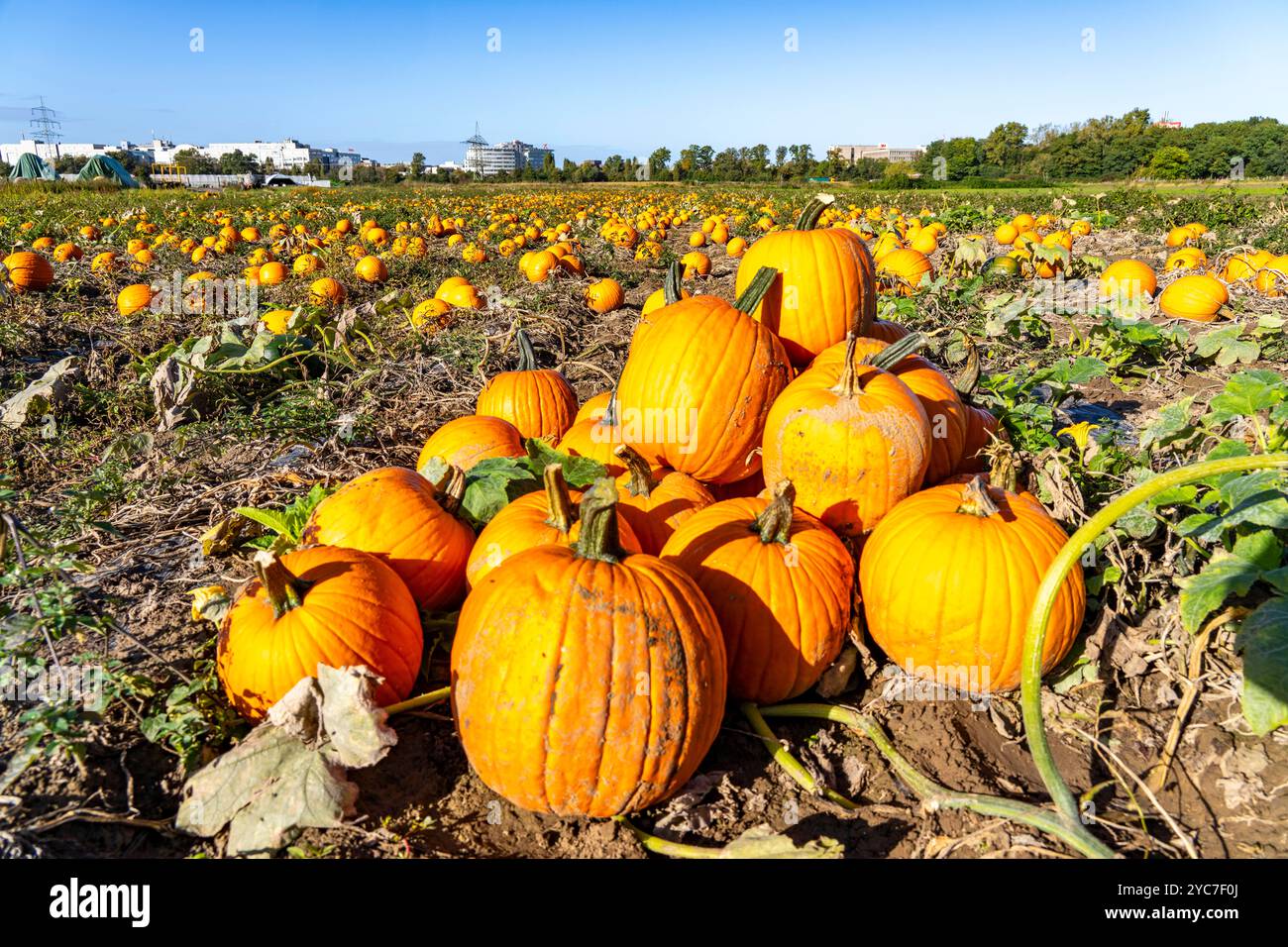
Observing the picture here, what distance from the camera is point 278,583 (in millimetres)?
2104

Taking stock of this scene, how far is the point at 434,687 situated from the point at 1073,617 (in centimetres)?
205

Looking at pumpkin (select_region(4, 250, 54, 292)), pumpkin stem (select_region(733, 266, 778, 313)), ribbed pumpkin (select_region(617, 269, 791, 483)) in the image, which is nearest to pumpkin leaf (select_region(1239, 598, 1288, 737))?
ribbed pumpkin (select_region(617, 269, 791, 483))

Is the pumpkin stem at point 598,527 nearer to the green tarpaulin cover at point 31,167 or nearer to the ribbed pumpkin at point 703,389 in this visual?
the ribbed pumpkin at point 703,389

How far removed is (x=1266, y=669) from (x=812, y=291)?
202 centimetres

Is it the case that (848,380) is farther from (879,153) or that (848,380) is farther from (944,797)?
(879,153)

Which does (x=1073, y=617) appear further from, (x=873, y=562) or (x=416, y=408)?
(x=416, y=408)

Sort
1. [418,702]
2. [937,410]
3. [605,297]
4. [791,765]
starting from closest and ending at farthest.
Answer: [791,765], [418,702], [937,410], [605,297]

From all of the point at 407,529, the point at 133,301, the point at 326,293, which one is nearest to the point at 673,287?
the point at 407,529

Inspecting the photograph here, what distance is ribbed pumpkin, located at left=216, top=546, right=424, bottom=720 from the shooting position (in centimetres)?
207

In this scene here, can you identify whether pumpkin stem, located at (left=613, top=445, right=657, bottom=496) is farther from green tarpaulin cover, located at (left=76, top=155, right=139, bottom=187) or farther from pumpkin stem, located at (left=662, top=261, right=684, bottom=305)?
green tarpaulin cover, located at (left=76, top=155, right=139, bottom=187)

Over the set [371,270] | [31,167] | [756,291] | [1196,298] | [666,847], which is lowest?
[666,847]

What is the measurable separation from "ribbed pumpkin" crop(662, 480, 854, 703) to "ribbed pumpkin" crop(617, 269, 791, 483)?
0.56 metres

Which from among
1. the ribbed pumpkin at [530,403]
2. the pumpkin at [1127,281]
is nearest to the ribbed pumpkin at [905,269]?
the pumpkin at [1127,281]

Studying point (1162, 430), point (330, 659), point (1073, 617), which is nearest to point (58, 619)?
point (330, 659)
